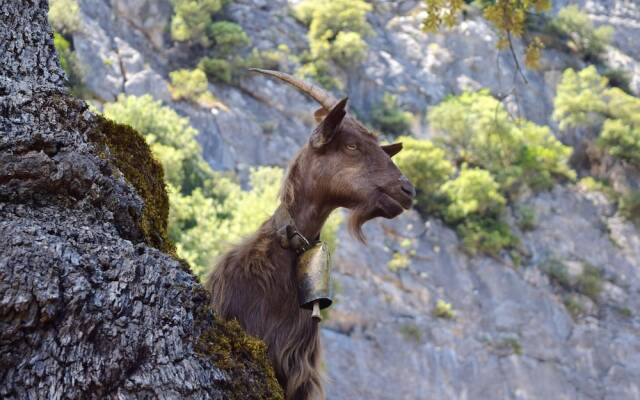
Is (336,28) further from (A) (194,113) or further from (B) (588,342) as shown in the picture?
(B) (588,342)

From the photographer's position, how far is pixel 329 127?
4.07 metres

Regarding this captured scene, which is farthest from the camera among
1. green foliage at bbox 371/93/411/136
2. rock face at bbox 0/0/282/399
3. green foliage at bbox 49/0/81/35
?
green foliage at bbox 371/93/411/136

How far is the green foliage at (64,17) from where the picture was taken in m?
24.5

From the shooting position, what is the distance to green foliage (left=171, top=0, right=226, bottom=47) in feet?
98.1

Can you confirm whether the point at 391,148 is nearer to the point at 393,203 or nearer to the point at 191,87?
the point at 393,203

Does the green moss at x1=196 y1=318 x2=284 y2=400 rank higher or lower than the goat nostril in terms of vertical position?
higher

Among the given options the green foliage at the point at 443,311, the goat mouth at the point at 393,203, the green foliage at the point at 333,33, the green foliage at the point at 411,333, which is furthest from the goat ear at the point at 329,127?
the green foliage at the point at 333,33

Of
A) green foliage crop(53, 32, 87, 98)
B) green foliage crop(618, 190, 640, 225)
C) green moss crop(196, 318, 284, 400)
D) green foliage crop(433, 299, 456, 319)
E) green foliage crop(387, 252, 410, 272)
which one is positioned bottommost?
green foliage crop(618, 190, 640, 225)

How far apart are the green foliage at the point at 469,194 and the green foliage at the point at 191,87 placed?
907cm

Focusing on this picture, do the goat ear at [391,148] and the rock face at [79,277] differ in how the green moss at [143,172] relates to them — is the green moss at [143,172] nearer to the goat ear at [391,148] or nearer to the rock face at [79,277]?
the rock face at [79,277]

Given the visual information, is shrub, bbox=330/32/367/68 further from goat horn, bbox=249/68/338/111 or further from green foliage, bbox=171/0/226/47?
goat horn, bbox=249/68/338/111

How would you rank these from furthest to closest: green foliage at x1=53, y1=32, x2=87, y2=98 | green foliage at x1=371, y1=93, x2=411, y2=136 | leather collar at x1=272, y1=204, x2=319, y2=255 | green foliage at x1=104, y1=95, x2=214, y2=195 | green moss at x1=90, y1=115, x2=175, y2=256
→ green foliage at x1=371, y1=93, x2=411, y2=136, green foliage at x1=53, y1=32, x2=87, y2=98, green foliage at x1=104, y1=95, x2=214, y2=195, leather collar at x1=272, y1=204, x2=319, y2=255, green moss at x1=90, y1=115, x2=175, y2=256

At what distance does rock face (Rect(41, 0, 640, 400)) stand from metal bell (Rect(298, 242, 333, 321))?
16501 millimetres

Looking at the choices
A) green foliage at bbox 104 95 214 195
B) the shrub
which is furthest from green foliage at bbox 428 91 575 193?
green foliage at bbox 104 95 214 195
